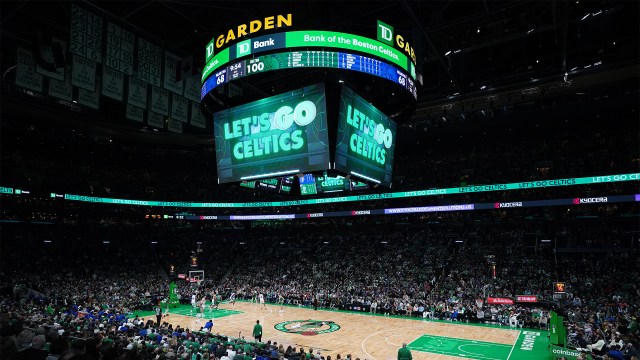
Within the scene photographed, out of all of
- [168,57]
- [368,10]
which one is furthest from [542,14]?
[168,57]

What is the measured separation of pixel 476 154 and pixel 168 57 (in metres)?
28.7

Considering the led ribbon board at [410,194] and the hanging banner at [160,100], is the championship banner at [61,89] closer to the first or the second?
the hanging banner at [160,100]

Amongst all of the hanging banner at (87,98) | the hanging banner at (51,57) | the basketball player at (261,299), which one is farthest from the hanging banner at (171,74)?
the basketball player at (261,299)

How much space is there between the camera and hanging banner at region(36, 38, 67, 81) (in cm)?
1597

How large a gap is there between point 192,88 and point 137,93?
234 centimetres

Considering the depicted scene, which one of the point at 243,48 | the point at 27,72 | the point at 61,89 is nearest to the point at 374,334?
the point at 243,48

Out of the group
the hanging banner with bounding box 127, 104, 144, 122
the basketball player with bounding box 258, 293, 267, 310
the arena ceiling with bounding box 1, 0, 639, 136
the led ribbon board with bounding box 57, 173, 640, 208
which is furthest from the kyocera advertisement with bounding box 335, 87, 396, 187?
the led ribbon board with bounding box 57, 173, 640, 208

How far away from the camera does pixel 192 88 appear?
18.8m

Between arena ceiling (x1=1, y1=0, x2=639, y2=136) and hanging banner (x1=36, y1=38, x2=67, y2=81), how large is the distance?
98 cm

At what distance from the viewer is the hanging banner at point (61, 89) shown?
55.8 feet

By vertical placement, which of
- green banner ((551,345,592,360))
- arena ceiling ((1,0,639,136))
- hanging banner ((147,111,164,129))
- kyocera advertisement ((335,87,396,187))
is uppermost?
arena ceiling ((1,0,639,136))

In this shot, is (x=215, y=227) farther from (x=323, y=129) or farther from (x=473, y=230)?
(x=323, y=129)

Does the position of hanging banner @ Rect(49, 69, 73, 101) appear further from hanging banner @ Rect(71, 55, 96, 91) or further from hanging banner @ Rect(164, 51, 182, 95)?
hanging banner @ Rect(164, 51, 182, 95)

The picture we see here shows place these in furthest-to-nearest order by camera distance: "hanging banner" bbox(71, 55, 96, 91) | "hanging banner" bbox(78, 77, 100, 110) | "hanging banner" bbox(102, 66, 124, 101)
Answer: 1. "hanging banner" bbox(78, 77, 100, 110)
2. "hanging banner" bbox(102, 66, 124, 101)
3. "hanging banner" bbox(71, 55, 96, 91)
